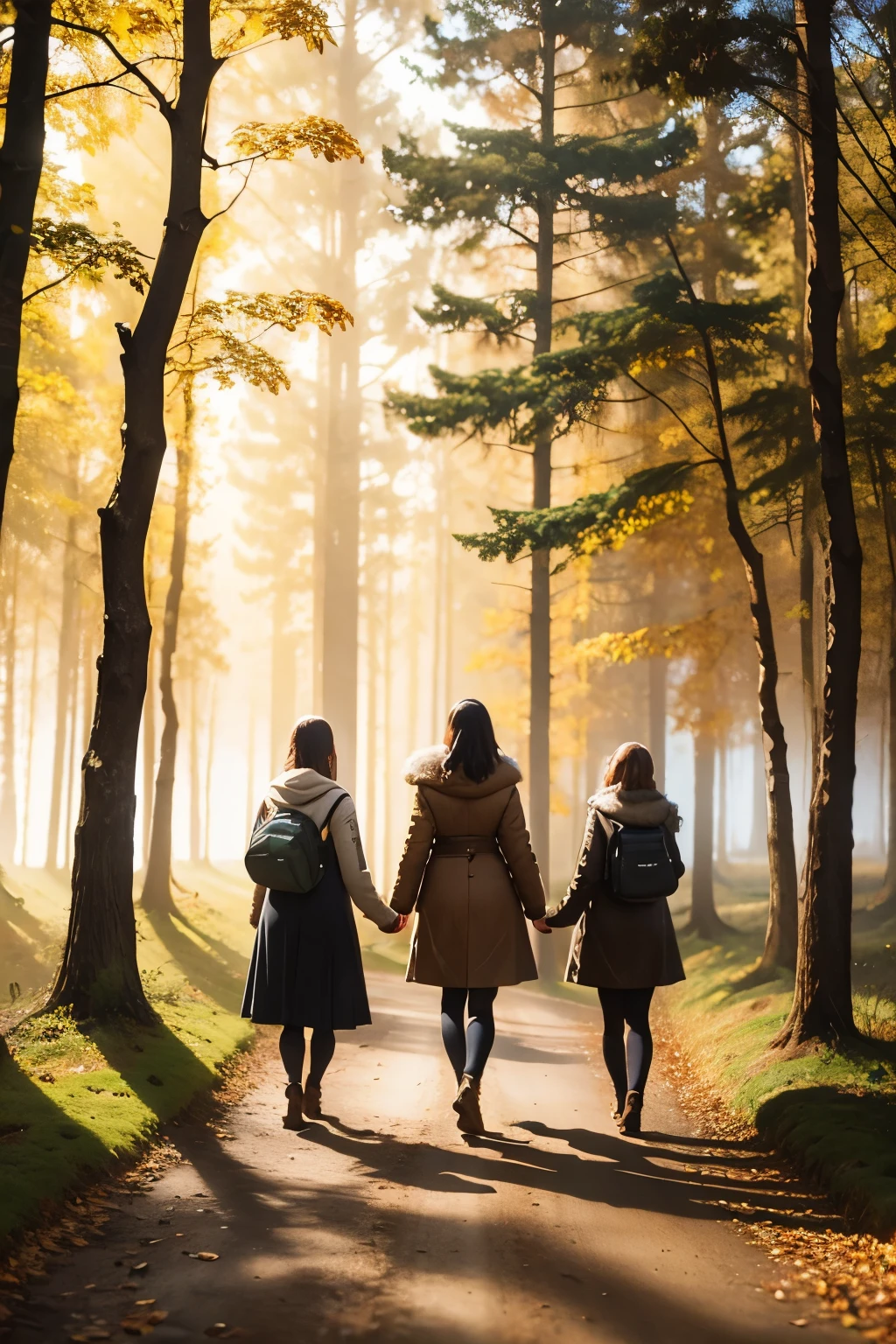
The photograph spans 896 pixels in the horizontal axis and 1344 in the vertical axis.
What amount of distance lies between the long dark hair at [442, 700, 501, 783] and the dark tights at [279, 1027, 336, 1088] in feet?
5.59

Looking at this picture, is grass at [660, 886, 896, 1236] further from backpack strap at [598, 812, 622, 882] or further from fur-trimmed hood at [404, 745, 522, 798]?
fur-trimmed hood at [404, 745, 522, 798]

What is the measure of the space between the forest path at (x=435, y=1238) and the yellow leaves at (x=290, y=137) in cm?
732

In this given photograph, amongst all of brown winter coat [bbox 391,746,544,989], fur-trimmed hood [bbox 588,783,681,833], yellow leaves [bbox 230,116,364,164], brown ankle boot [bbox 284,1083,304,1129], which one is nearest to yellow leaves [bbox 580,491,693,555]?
yellow leaves [bbox 230,116,364,164]

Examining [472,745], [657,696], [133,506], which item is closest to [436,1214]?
[472,745]

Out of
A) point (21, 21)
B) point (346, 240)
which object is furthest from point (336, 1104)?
point (346, 240)

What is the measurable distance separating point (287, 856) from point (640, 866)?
2173 mm

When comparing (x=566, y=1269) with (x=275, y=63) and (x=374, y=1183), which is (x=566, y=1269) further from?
(x=275, y=63)

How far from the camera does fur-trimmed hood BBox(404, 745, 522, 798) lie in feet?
21.9

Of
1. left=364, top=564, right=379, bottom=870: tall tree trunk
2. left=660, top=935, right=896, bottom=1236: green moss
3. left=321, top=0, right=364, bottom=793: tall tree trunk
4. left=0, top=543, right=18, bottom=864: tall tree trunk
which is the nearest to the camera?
left=660, top=935, right=896, bottom=1236: green moss

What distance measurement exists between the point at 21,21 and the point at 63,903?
17.5 meters

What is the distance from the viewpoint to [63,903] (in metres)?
21.8

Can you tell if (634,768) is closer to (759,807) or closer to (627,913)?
(627,913)

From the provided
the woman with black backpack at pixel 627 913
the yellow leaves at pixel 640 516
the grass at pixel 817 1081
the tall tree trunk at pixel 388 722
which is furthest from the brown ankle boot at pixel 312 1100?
the tall tree trunk at pixel 388 722

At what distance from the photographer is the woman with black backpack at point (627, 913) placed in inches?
275
